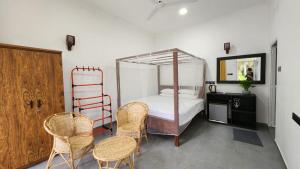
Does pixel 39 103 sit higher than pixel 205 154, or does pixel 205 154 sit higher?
pixel 39 103

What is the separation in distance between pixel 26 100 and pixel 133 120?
180 centimetres

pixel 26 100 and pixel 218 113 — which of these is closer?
pixel 26 100

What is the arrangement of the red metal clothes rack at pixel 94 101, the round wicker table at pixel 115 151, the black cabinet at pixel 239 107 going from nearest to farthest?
the round wicker table at pixel 115 151, the red metal clothes rack at pixel 94 101, the black cabinet at pixel 239 107

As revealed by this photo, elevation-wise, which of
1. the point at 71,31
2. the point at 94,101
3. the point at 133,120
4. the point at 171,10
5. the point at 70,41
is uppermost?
the point at 171,10

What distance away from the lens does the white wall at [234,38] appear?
3.47 m

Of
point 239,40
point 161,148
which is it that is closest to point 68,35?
point 161,148

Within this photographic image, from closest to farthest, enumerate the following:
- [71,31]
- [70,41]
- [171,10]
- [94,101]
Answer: [70,41], [71,31], [94,101], [171,10]

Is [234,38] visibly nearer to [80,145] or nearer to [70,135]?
[80,145]

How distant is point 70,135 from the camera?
221 cm

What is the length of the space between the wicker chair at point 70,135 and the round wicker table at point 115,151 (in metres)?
0.33

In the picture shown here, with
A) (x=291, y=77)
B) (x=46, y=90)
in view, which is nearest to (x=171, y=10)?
(x=291, y=77)

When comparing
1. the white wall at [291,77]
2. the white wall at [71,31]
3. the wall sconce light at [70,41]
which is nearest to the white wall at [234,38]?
the white wall at [291,77]

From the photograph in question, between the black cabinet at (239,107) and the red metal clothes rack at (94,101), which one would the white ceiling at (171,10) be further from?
the black cabinet at (239,107)

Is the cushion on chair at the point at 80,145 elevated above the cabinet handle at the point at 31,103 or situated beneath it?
situated beneath
